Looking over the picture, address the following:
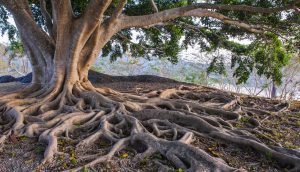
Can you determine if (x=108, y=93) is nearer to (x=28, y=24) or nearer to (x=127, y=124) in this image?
(x=127, y=124)

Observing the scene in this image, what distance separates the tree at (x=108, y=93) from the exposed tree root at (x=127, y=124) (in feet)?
0.06

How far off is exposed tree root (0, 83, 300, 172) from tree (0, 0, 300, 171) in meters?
0.02

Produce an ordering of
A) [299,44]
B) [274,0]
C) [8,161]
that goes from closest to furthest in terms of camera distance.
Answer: [8,161]
[274,0]
[299,44]

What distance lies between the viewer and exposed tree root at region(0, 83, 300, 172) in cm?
366

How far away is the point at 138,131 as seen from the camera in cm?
436

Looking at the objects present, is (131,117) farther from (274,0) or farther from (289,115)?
(274,0)

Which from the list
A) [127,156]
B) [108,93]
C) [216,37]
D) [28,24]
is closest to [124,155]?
[127,156]

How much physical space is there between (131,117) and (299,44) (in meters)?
6.45

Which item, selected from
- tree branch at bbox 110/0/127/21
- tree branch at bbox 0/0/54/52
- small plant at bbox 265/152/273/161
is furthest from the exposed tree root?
tree branch at bbox 110/0/127/21

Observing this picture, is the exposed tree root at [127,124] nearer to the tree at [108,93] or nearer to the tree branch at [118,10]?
the tree at [108,93]

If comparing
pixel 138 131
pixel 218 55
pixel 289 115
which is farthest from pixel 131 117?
pixel 218 55

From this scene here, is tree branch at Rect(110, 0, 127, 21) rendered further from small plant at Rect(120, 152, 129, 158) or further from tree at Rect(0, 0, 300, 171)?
small plant at Rect(120, 152, 129, 158)

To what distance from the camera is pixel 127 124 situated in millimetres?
4887

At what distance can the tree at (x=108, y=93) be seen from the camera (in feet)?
13.5
